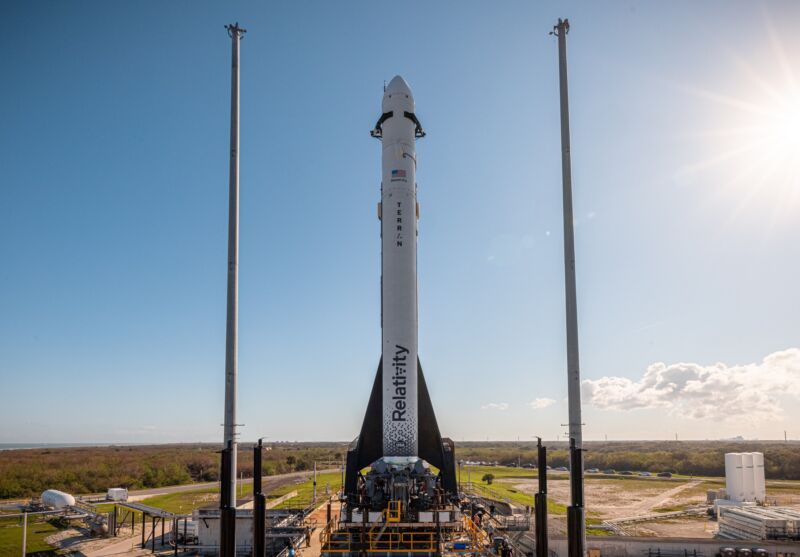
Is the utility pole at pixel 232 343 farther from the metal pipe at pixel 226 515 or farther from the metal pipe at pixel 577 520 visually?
the metal pipe at pixel 577 520

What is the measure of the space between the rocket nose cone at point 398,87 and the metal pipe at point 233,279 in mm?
10512

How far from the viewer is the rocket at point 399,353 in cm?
2427

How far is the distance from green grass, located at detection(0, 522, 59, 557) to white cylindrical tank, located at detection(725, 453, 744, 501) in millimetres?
46321

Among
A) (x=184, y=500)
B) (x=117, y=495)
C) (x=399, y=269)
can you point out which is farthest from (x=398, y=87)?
(x=184, y=500)

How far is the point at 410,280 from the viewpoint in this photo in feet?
83.5

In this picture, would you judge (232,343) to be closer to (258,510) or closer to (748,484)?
(258,510)

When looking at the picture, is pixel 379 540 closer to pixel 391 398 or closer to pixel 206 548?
pixel 391 398

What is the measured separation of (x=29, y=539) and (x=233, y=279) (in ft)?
92.4

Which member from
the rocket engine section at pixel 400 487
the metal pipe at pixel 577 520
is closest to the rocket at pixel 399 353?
the rocket engine section at pixel 400 487

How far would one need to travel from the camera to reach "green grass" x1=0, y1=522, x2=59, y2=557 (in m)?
31.5

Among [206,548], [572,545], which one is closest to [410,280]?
[572,545]

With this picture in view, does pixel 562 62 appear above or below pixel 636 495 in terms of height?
above

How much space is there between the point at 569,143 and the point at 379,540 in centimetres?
1384

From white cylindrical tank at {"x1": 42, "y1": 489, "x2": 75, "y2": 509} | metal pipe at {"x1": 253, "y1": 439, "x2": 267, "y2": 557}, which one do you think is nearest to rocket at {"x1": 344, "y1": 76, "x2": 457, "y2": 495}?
metal pipe at {"x1": 253, "y1": 439, "x2": 267, "y2": 557}
